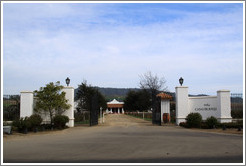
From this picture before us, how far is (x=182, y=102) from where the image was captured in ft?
78.1

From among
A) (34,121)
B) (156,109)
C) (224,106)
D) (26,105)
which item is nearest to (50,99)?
(26,105)

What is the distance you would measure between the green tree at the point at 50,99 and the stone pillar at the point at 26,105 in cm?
52

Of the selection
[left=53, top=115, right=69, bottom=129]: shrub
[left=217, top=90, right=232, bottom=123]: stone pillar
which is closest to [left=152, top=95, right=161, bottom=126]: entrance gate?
[left=217, top=90, right=232, bottom=123]: stone pillar

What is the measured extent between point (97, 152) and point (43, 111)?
13744 mm

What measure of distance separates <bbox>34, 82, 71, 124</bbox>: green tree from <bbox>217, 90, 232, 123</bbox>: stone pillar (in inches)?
445

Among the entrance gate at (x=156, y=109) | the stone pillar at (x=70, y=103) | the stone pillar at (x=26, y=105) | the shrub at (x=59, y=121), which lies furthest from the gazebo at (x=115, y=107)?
the shrub at (x=59, y=121)

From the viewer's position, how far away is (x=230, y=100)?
21734 millimetres

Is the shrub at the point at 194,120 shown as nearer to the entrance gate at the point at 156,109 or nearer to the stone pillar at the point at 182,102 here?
the stone pillar at the point at 182,102

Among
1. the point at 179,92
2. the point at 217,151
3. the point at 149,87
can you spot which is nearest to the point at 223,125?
the point at 179,92

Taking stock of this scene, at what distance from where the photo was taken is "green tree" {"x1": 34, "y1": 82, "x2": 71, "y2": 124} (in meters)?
22.1

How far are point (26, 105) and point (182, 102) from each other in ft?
38.8

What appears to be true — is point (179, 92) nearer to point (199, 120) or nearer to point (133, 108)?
point (199, 120)

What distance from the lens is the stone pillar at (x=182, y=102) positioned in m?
23.8

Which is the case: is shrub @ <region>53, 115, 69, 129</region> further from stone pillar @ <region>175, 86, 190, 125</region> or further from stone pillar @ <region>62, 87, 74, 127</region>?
stone pillar @ <region>175, 86, 190, 125</region>
